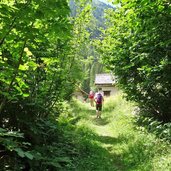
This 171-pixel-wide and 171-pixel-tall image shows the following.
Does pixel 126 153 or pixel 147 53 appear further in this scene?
pixel 147 53

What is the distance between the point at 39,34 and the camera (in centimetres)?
413

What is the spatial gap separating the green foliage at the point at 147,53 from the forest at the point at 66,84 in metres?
0.03

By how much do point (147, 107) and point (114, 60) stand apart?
2.89 metres

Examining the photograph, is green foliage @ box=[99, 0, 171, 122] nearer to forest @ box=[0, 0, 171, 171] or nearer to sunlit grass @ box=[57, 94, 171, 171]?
forest @ box=[0, 0, 171, 171]

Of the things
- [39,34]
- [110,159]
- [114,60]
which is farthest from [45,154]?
[114,60]

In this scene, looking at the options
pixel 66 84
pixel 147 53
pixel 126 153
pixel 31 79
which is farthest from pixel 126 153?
pixel 31 79

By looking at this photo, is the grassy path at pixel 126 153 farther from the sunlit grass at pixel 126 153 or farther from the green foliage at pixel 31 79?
the green foliage at pixel 31 79

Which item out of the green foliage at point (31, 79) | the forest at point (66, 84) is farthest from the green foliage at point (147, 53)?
the green foliage at point (31, 79)

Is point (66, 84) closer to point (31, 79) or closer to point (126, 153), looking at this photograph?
point (126, 153)

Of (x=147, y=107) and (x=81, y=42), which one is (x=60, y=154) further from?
(x=147, y=107)

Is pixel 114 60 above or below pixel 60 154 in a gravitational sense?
above

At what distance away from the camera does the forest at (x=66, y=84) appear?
4.04 metres

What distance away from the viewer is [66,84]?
9492 millimetres

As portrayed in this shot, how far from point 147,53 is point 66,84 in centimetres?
330
